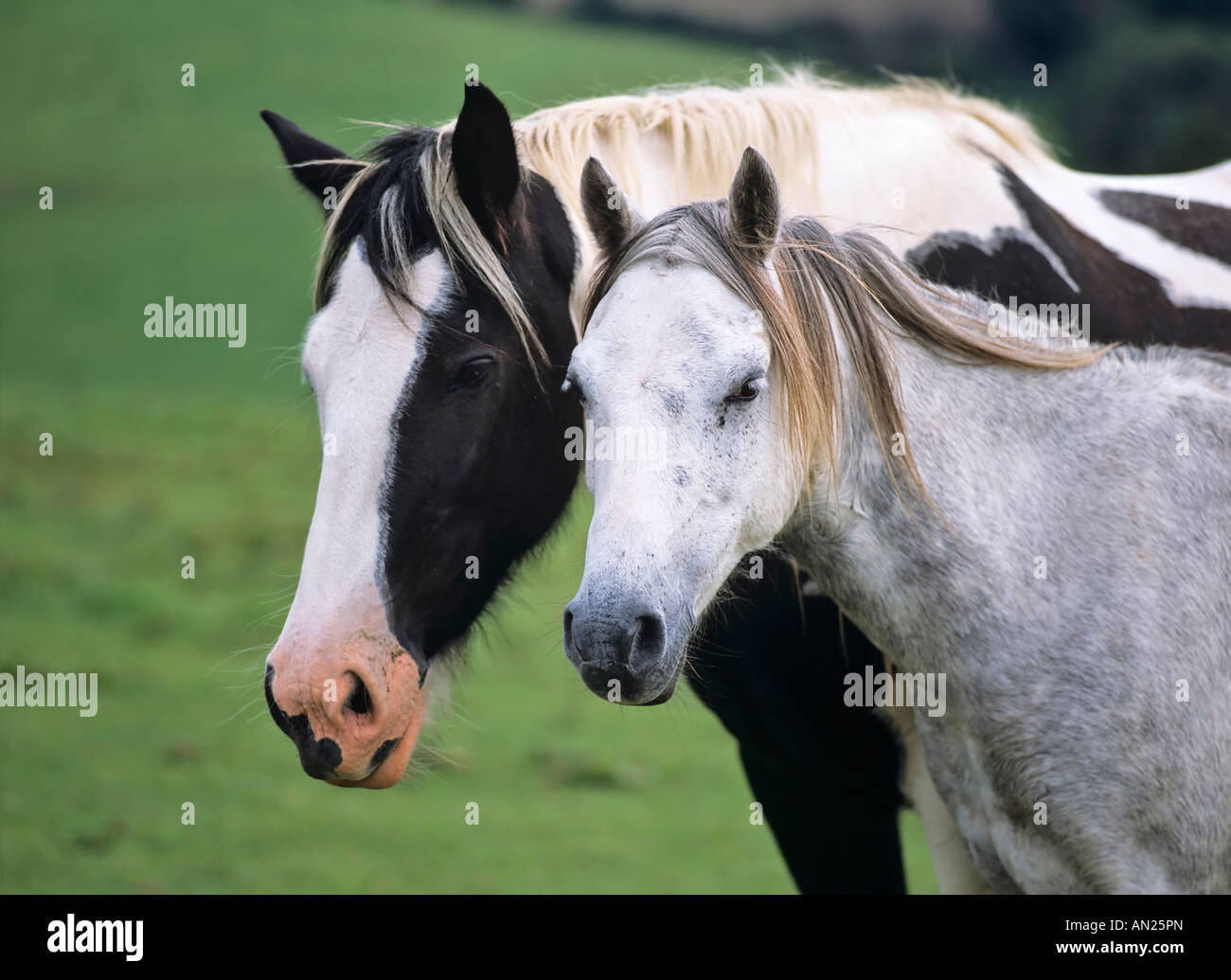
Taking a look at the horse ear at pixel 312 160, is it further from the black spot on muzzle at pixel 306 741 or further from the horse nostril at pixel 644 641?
the horse nostril at pixel 644 641

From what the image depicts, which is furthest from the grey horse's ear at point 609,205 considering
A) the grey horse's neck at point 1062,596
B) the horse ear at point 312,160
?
the horse ear at point 312,160

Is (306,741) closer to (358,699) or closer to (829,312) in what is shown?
(358,699)

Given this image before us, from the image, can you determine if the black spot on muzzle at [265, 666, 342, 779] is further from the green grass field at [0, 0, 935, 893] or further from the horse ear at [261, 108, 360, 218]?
the horse ear at [261, 108, 360, 218]

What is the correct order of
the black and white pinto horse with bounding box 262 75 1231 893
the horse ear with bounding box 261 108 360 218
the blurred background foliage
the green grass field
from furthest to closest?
the blurred background foliage → the green grass field → the horse ear with bounding box 261 108 360 218 → the black and white pinto horse with bounding box 262 75 1231 893

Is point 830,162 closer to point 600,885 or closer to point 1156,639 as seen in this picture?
point 1156,639

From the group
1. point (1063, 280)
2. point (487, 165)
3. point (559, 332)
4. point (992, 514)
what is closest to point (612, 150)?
point (487, 165)

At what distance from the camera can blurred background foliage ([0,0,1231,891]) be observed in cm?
716

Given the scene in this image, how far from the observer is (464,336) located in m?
3.07

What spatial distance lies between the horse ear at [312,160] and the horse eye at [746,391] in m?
1.55

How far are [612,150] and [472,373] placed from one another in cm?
95

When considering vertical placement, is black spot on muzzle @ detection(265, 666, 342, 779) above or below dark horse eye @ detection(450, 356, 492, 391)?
below

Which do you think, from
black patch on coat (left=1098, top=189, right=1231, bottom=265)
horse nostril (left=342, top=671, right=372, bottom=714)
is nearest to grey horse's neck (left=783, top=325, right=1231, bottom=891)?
horse nostril (left=342, top=671, right=372, bottom=714)

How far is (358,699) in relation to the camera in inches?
114

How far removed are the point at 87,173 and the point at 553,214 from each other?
29.6 m
